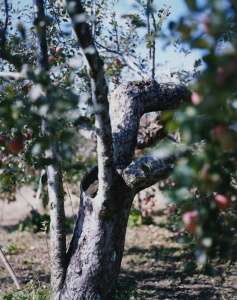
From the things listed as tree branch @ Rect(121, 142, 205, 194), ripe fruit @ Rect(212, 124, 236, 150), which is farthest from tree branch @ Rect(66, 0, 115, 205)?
ripe fruit @ Rect(212, 124, 236, 150)

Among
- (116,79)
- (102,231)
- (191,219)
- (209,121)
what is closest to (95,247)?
(102,231)

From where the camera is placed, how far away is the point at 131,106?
3.59 metres

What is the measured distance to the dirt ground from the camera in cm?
447

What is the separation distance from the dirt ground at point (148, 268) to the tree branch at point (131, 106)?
860 millimetres

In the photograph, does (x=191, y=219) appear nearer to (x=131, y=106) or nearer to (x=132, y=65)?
(x=131, y=106)

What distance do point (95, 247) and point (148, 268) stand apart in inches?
106

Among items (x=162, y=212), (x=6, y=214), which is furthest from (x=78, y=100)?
(x=6, y=214)

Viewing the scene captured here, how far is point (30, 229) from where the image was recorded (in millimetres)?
7902

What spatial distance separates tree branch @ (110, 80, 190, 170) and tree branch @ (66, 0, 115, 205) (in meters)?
0.42

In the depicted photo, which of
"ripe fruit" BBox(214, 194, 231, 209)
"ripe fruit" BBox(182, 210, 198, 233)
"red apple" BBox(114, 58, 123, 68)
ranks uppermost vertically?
"red apple" BBox(114, 58, 123, 68)

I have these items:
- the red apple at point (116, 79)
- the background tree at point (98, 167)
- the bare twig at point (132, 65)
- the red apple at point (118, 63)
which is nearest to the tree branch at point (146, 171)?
the background tree at point (98, 167)

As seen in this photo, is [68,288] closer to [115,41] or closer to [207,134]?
→ [207,134]

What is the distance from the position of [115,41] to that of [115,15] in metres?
0.37

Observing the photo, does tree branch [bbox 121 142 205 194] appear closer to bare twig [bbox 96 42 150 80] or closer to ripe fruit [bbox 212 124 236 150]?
bare twig [bbox 96 42 150 80]
